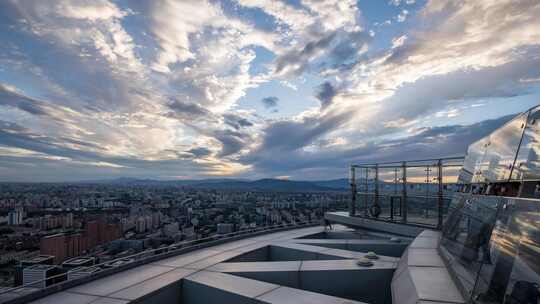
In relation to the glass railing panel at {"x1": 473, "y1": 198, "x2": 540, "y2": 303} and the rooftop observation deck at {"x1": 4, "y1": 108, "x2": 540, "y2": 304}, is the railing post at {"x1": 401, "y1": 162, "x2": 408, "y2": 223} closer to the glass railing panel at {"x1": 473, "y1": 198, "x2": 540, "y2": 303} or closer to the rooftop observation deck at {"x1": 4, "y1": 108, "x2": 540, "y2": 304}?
the rooftop observation deck at {"x1": 4, "y1": 108, "x2": 540, "y2": 304}

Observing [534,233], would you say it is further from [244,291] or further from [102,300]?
[102,300]

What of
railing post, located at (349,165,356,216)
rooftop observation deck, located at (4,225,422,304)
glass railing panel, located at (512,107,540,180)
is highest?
glass railing panel, located at (512,107,540,180)

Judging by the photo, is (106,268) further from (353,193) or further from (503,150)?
(353,193)

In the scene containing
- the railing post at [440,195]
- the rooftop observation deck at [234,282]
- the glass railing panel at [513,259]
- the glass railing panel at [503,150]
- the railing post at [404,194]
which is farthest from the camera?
the railing post at [404,194]

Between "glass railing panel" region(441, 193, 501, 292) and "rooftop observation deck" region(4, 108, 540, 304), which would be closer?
"rooftop observation deck" region(4, 108, 540, 304)

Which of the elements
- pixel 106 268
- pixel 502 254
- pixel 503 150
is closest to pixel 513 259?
pixel 502 254

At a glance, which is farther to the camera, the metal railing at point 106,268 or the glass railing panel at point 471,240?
the metal railing at point 106,268

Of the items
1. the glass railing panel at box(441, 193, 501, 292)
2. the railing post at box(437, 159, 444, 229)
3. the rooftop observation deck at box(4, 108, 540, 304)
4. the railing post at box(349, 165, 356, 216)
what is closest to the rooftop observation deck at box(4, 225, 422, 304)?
the rooftop observation deck at box(4, 108, 540, 304)

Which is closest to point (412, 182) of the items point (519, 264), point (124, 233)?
point (519, 264)

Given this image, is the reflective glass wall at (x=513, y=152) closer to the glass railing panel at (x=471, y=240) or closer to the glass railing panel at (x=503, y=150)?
the glass railing panel at (x=503, y=150)

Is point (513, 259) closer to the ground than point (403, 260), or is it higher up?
higher up

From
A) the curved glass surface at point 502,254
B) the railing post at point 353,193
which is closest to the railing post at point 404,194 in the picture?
the railing post at point 353,193
